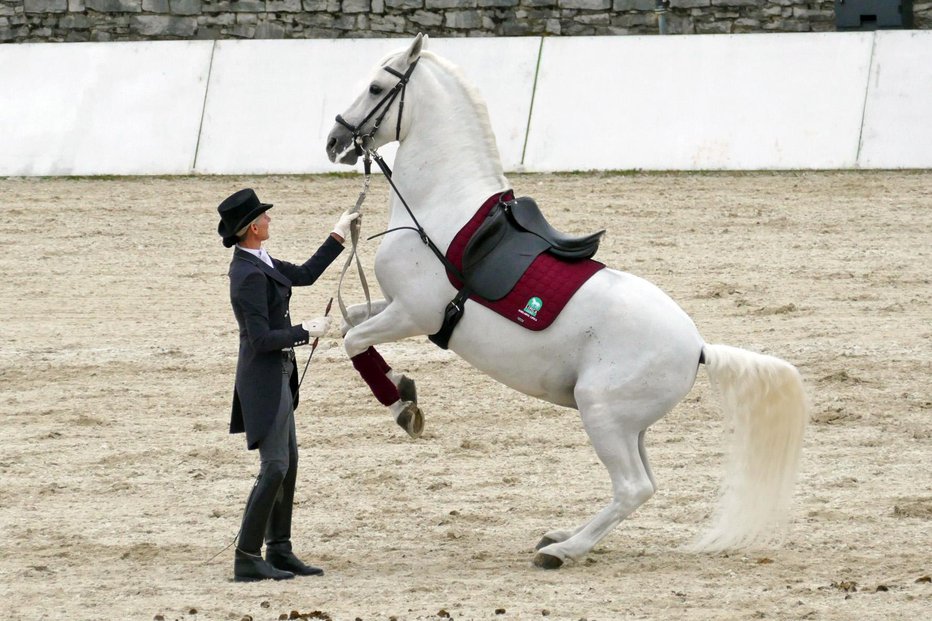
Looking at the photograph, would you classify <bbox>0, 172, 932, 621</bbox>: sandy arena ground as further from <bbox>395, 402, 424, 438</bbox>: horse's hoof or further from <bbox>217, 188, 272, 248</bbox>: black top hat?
<bbox>217, 188, 272, 248</bbox>: black top hat

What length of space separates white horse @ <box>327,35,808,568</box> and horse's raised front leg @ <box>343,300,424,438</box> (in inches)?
0.4

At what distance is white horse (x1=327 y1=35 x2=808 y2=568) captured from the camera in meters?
6.93

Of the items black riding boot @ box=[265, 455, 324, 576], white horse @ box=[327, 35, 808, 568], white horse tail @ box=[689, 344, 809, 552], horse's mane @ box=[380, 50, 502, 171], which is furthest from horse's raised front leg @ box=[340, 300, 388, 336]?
white horse tail @ box=[689, 344, 809, 552]

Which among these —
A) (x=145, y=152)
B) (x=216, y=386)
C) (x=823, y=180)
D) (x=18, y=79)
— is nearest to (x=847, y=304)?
(x=823, y=180)

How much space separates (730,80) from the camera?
15.4 metres

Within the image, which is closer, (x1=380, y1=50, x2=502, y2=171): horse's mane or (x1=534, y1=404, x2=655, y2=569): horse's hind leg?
Answer: (x1=534, y1=404, x2=655, y2=569): horse's hind leg

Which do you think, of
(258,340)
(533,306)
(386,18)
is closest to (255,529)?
(258,340)

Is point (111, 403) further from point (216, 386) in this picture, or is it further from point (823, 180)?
point (823, 180)

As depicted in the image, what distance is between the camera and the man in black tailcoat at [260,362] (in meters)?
6.91

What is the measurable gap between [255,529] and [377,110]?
6.88 ft

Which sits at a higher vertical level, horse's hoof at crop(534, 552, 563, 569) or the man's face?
the man's face

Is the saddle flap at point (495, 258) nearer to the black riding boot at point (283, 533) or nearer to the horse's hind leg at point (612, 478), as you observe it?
the horse's hind leg at point (612, 478)

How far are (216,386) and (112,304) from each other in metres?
2.23

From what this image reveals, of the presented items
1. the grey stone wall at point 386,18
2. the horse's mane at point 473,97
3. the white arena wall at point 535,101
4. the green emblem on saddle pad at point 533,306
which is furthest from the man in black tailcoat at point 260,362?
the grey stone wall at point 386,18
